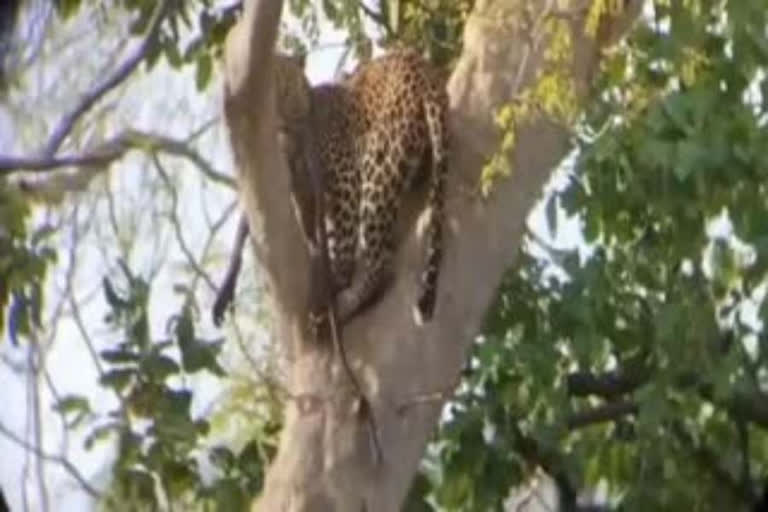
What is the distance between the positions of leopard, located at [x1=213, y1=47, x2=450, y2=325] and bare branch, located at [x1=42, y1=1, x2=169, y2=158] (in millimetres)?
336

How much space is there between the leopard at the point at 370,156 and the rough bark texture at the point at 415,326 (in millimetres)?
32

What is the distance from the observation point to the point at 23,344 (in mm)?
5699

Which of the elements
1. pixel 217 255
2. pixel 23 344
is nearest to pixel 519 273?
pixel 217 255

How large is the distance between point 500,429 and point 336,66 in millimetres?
830

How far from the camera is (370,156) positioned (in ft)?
17.3

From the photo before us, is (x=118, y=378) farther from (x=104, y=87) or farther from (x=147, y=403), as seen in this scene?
(x=104, y=87)

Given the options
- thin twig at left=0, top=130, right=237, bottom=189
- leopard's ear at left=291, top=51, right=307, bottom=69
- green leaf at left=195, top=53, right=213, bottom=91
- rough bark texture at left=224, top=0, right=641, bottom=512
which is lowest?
rough bark texture at left=224, top=0, right=641, bottom=512

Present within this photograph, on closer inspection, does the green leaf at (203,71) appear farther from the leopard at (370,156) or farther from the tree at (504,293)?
the leopard at (370,156)

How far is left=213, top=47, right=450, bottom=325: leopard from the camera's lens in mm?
5141

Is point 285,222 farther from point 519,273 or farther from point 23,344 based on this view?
point 519,273

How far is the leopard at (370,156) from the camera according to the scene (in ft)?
16.9

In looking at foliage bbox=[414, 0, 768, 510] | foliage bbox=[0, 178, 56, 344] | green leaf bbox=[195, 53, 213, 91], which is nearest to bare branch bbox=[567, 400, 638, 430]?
foliage bbox=[414, 0, 768, 510]

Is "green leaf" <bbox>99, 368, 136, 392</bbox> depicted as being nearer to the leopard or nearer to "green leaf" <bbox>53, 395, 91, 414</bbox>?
"green leaf" <bbox>53, 395, 91, 414</bbox>

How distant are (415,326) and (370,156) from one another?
0.33 m
